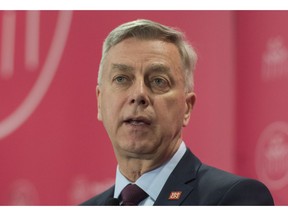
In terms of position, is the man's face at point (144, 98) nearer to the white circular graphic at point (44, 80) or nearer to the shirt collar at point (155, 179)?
the shirt collar at point (155, 179)

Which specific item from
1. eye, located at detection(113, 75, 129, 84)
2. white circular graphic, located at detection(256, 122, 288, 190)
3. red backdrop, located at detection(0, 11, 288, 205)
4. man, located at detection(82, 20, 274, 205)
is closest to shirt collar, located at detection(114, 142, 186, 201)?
man, located at detection(82, 20, 274, 205)

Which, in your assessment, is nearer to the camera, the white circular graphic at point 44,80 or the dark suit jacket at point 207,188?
the dark suit jacket at point 207,188

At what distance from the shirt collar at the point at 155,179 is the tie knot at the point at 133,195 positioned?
1 centimetres

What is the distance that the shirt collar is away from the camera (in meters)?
1.60

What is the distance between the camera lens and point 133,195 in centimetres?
160

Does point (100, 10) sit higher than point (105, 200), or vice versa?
point (100, 10)

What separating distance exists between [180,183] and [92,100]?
2.98 ft

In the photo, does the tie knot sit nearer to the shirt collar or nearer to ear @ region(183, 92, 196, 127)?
the shirt collar

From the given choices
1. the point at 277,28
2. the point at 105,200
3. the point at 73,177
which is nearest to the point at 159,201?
the point at 105,200

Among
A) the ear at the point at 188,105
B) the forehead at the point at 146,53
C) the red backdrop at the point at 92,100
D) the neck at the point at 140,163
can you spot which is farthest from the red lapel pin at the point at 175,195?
the red backdrop at the point at 92,100

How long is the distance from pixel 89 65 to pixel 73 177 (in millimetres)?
451

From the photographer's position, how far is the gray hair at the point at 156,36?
1.65 metres

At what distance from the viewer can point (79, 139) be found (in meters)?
2.40
